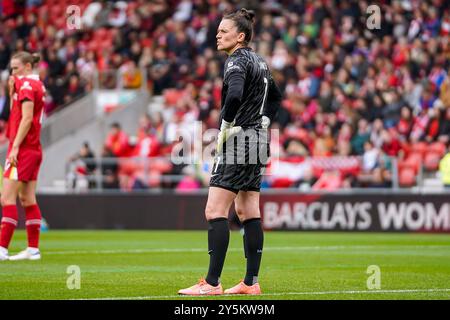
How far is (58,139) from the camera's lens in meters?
28.2

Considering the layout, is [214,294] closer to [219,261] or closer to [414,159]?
[219,261]

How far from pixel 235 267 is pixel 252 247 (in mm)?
3230

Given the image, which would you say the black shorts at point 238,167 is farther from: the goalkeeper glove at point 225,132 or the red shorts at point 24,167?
the red shorts at point 24,167

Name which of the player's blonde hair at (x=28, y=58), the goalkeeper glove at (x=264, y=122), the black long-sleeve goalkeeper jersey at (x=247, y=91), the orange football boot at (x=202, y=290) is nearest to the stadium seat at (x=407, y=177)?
the player's blonde hair at (x=28, y=58)

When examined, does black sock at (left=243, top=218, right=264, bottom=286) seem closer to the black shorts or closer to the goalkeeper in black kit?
the goalkeeper in black kit

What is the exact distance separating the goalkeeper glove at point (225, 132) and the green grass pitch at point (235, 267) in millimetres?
1396

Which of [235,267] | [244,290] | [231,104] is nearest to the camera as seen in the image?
[231,104]

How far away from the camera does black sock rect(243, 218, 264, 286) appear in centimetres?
945

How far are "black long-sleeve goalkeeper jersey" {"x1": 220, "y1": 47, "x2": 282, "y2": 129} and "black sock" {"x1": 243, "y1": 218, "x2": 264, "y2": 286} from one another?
36.2 inches

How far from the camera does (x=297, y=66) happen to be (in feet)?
88.8

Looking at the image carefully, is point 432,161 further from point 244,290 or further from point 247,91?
point 244,290

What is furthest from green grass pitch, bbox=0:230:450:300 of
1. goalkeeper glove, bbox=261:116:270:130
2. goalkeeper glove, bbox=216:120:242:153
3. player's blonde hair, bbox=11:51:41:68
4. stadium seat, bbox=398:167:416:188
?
stadium seat, bbox=398:167:416:188

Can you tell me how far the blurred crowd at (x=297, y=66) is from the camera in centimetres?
2377

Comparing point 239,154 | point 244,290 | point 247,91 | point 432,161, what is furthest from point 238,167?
point 432,161
